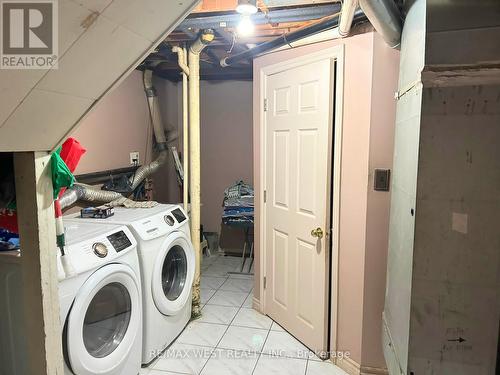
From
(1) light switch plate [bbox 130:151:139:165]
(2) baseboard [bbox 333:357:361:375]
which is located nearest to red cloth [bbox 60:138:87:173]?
(2) baseboard [bbox 333:357:361:375]

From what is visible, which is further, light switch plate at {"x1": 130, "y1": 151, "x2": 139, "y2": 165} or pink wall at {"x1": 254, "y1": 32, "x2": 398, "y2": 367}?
light switch plate at {"x1": 130, "y1": 151, "x2": 139, "y2": 165}

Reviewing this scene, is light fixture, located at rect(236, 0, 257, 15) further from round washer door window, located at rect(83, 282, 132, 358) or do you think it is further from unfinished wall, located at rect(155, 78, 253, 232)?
unfinished wall, located at rect(155, 78, 253, 232)

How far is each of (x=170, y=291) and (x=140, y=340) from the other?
47 cm

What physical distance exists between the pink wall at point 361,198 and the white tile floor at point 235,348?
339mm

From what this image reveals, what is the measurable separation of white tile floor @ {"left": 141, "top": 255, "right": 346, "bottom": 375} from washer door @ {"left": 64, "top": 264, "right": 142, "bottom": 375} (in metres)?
0.39

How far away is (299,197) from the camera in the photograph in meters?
2.52

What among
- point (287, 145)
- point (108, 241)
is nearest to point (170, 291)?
point (108, 241)

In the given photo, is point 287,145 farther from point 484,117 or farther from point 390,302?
point 484,117

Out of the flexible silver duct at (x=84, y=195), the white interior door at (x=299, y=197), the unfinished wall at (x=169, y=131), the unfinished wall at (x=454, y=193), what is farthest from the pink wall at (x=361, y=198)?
the unfinished wall at (x=169, y=131)

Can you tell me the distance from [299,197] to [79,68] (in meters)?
1.82

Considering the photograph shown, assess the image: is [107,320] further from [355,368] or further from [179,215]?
[355,368]

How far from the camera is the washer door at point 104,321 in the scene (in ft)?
5.53

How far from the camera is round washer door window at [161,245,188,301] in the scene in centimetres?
259

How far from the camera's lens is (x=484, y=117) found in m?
1.10
